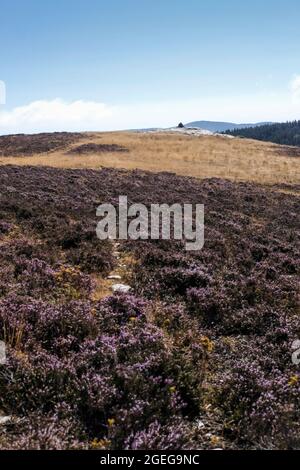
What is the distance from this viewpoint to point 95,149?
59.7 meters

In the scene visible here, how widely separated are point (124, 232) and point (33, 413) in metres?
11.2

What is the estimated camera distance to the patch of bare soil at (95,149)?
2227 inches

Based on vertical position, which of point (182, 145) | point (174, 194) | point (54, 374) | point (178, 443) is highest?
point (182, 145)

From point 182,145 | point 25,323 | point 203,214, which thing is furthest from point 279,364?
point 182,145

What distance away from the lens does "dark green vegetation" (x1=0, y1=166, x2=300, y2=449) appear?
15.9ft

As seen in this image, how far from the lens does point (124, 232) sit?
15773mm

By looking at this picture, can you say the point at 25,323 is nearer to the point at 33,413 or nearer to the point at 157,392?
the point at 33,413

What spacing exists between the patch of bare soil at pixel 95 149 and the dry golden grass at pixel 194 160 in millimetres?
1451

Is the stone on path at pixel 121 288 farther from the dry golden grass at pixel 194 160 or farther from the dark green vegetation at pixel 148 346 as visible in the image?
the dry golden grass at pixel 194 160

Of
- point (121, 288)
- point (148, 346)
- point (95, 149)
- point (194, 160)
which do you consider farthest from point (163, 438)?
point (95, 149)

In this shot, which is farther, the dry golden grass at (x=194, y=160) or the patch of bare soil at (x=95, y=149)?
the patch of bare soil at (x=95, y=149)

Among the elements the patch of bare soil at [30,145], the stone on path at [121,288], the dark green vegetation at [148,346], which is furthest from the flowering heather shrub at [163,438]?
the patch of bare soil at [30,145]

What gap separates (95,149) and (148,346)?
55728 millimetres

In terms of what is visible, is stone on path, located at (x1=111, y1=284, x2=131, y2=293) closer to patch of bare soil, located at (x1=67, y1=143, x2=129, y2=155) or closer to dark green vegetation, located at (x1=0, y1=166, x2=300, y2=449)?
dark green vegetation, located at (x1=0, y1=166, x2=300, y2=449)
